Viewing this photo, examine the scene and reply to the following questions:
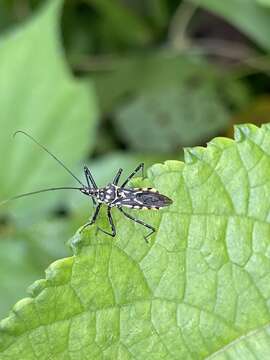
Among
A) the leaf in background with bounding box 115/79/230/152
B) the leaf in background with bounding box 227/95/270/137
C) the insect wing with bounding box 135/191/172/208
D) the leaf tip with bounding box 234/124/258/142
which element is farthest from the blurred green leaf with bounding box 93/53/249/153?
the leaf tip with bounding box 234/124/258/142

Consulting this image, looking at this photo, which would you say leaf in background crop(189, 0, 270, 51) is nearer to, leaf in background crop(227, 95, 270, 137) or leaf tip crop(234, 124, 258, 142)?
leaf in background crop(227, 95, 270, 137)

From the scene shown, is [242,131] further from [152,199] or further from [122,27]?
[122,27]

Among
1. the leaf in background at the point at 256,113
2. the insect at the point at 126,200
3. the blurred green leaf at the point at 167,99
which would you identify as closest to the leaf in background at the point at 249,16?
the leaf in background at the point at 256,113

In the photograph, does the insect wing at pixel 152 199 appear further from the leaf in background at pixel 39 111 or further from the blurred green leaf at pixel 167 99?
the blurred green leaf at pixel 167 99

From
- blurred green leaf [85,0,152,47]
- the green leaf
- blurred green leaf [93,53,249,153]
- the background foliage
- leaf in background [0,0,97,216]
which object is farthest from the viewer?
blurred green leaf [93,53,249,153]

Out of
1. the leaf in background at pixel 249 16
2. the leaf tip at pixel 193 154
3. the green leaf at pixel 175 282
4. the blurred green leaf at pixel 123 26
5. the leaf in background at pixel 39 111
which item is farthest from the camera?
the blurred green leaf at pixel 123 26

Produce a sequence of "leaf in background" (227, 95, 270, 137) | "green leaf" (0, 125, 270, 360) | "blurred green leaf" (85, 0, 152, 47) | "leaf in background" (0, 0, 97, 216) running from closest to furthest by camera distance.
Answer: "green leaf" (0, 125, 270, 360) → "leaf in background" (0, 0, 97, 216) → "leaf in background" (227, 95, 270, 137) → "blurred green leaf" (85, 0, 152, 47)
